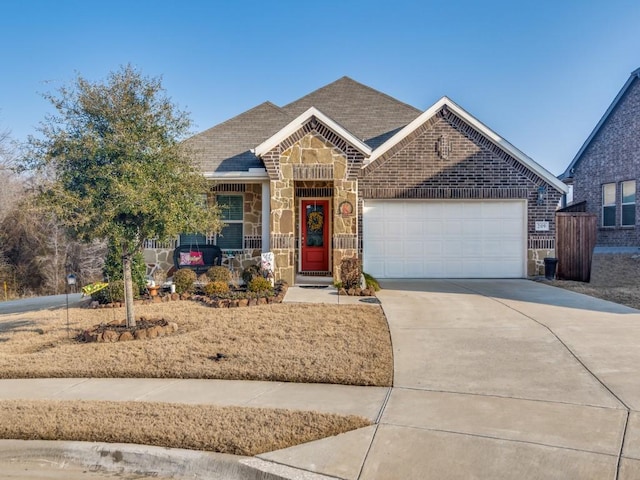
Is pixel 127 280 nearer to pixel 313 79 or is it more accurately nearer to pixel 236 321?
pixel 236 321

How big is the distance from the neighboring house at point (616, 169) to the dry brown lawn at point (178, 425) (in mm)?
19320

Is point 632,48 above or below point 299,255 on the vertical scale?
above

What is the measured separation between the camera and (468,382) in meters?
5.64

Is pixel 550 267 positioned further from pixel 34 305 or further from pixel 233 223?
pixel 34 305

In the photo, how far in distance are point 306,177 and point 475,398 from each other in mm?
8417

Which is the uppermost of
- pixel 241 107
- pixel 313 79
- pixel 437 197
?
pixel 313 79

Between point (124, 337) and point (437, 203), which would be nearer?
point (124, 337)

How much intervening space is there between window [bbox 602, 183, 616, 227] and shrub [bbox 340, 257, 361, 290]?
48.3 feet

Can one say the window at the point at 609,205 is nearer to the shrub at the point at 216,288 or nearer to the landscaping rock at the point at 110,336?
the shrub at the point at 216,288

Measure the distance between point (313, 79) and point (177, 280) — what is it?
12276 millimetres

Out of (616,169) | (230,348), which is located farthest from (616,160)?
(230,348)

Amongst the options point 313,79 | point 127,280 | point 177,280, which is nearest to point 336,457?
point 127,280

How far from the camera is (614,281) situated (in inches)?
555

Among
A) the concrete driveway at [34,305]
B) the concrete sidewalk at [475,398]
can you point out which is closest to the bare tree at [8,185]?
the concrete driveway at [34,305]
